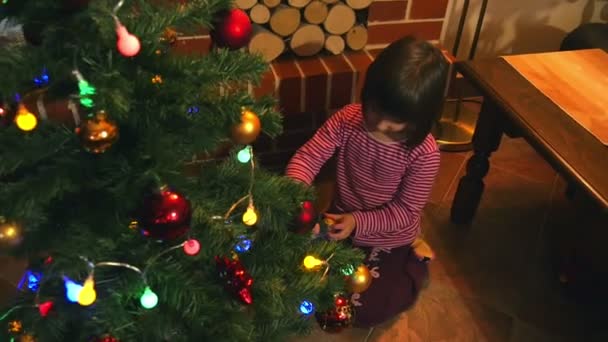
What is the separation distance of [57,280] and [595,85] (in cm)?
124

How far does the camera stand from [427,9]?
164cm

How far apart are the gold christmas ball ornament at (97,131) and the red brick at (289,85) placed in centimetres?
90

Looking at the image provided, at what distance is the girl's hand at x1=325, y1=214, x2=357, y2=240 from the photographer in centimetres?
121

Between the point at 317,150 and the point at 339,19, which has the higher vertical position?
the point at 339,19

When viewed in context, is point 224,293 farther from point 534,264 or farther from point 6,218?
point 534,264

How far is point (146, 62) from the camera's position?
69 centimetres

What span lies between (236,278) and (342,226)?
0.44 m

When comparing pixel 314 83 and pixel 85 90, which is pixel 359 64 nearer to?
pixel 314 83

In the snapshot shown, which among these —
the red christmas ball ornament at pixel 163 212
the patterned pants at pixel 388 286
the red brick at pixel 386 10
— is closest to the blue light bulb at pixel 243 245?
the red christmas ball ornament at pixel 163 212

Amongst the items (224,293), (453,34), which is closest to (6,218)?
(224,293)

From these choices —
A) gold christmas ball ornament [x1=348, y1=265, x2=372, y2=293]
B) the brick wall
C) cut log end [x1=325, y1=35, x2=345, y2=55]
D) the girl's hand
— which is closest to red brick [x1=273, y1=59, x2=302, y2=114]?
the brick wall

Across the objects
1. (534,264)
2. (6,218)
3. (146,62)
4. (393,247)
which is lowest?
(534,264)

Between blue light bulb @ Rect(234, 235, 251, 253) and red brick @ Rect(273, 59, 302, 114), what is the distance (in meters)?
0.66

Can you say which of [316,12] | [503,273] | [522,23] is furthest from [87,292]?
[522,23]
